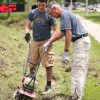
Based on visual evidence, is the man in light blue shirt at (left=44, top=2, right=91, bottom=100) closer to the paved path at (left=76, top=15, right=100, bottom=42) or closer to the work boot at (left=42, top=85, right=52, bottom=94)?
the work boot at (left=42, top=85, right=52, bottom=94)

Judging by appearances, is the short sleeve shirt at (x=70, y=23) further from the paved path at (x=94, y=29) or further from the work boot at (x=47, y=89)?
the paved path at (x=94, y=29)

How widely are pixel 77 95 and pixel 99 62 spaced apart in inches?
184

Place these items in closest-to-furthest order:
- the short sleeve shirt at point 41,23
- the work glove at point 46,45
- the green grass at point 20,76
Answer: the work glove at point 46,45
the short sleeve shirt at point 41,23
the green grass at point 20,76

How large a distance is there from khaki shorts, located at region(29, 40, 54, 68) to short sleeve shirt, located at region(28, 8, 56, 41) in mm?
121

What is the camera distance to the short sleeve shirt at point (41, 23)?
7668 millimetres

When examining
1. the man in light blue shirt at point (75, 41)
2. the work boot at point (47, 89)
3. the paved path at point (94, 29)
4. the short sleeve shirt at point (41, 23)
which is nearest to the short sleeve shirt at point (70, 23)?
the man in light blue shirt at point (75, 41)

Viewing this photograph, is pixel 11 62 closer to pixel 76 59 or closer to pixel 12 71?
pixel 12 71

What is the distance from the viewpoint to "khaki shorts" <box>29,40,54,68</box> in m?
7.86

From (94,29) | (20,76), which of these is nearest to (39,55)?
(20,76)

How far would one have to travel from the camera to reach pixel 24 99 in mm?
6871

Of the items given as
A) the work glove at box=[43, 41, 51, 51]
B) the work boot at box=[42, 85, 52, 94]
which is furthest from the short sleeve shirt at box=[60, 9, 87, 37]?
the work boot at box=[42, 85, 52, 94]

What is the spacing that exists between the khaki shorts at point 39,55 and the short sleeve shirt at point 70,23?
1015 millimetres

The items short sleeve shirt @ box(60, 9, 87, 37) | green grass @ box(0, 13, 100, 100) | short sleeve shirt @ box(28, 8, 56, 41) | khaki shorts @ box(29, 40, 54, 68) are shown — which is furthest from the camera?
green grass @ box(0, 13, 100, 100)

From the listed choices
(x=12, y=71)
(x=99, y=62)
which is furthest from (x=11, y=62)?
(x=99, y=62)
